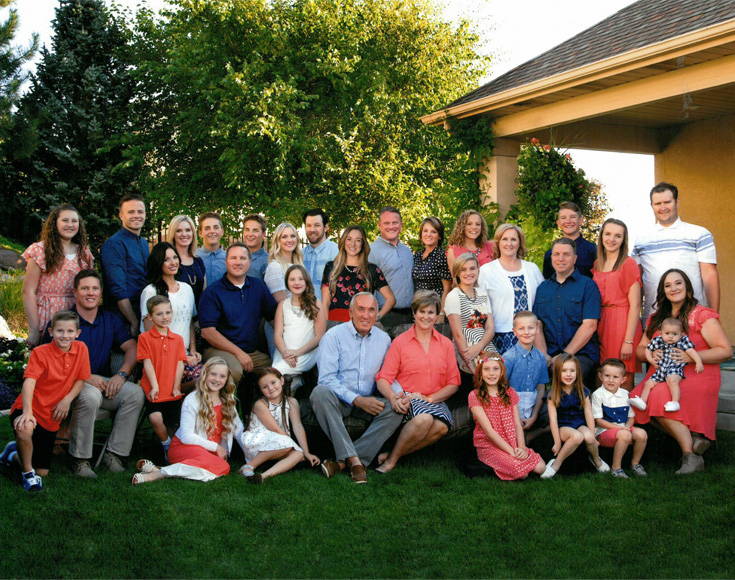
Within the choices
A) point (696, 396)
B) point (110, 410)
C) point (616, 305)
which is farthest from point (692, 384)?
point (110, 410)

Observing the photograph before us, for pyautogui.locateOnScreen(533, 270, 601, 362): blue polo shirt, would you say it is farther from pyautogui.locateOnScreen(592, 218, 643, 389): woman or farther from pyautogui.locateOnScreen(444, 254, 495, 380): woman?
pyautogui.locateOnScreen(444, 254, 495, 380): woman

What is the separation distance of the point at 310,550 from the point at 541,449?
8.28ft

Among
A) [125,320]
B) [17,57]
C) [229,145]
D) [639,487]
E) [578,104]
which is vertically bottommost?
[639,487]

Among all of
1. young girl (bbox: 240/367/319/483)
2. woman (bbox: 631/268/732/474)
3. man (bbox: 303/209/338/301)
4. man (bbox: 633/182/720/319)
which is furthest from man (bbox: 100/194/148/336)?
man (bbox: 633/182/720/319)

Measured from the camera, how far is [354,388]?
5621mm

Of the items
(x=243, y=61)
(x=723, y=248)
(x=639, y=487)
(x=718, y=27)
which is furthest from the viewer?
(x=243, y=61)

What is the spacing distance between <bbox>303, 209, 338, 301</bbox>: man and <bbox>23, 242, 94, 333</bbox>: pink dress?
1936 mm

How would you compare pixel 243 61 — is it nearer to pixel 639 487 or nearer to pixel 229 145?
pixel 229 145

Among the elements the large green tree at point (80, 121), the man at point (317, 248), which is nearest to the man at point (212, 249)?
the man at point (317, 248)

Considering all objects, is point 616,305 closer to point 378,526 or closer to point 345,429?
point 345,429

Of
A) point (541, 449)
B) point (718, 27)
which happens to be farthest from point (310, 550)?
point (718, 27)

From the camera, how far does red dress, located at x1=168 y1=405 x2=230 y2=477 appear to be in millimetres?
5129

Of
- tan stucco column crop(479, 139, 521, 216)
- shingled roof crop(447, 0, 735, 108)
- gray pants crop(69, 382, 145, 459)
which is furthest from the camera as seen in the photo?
tan stucco column crop(479, 139, 521, 216)

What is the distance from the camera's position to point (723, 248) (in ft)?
30.8
